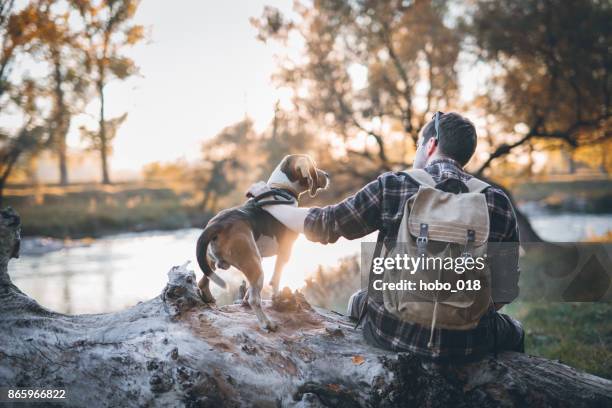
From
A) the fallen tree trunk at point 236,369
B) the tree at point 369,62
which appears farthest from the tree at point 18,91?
the fallen tree trunk at point 236,369

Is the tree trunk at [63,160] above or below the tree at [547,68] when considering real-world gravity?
below

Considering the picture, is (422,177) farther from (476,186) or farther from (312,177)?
(312,177)

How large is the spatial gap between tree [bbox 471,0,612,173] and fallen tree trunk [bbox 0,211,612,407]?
9379mm

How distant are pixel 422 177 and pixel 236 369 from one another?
1397 millimetres

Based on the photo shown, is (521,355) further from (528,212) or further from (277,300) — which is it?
(528,212)

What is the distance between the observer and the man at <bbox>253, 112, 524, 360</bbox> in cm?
228

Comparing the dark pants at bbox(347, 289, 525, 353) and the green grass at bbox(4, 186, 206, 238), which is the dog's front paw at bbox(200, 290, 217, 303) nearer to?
the dark pants at bbox(347, 289, 525, 353)

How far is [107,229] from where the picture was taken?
1570 centimetres

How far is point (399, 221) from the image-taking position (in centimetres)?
229

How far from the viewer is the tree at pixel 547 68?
33.9ft

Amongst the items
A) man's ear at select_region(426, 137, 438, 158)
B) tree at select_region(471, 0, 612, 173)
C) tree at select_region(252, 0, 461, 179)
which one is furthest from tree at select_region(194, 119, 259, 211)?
man's ear at select_region(426, 137, 438, 158)

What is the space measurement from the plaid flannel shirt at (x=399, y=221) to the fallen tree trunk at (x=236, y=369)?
0.46 ft

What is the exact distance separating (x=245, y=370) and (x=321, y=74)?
32.0 feet
